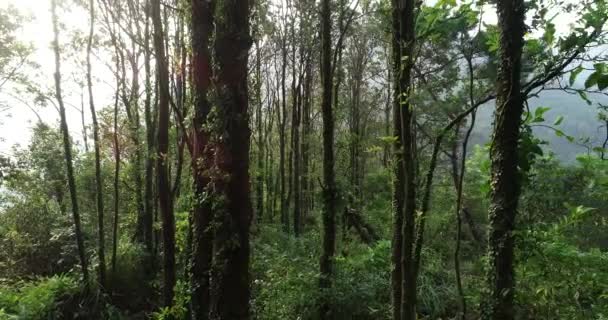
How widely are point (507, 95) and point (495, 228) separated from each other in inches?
45.2

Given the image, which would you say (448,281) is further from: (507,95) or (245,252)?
(245,252)

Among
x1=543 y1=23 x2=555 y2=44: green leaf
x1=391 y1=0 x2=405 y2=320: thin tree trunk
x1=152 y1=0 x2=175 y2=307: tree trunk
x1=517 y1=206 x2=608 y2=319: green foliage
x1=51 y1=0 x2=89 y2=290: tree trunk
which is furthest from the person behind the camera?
x1=51 y1=0 x2=89 y2=290: tree trunk

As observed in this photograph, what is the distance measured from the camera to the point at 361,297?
23.5 feet

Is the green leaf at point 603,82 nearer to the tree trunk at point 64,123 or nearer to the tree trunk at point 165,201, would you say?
the tree trunk at point 165,201

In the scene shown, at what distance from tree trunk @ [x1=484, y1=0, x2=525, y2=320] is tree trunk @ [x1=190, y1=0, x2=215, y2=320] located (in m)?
2.60

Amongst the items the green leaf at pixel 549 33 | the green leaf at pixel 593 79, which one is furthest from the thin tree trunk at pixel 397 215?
the green leaf at pixel 593 79

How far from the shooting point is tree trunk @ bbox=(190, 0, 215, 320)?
4031 mm

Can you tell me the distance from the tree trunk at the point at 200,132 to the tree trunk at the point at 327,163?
283 cm

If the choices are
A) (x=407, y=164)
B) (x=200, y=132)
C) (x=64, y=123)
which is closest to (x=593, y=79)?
(x=407, y=164)

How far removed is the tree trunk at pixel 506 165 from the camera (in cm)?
352

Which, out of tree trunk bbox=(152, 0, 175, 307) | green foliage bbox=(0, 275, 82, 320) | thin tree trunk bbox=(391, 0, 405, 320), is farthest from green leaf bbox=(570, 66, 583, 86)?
green foliage bbox=(0, 275, 82, 320)

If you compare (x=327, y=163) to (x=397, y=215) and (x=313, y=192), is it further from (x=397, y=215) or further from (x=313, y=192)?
(x=313, y=192)

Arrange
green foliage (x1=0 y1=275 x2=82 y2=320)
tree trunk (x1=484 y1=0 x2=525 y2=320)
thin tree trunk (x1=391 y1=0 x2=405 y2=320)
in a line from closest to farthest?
tree trunk (x1=484 y1=0 x2=525 y2=320) < thin tree trunk (x1=391 y1=0 x2=405 y2=320) < green foliage (x1=0 y1=275 x2=82 y2=320)

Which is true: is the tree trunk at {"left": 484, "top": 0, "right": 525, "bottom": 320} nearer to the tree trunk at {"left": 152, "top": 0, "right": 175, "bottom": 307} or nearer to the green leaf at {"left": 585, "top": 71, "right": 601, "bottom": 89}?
the green leaf at {"left": 585, "top": 71, "right": 601, "bottom": 89}
